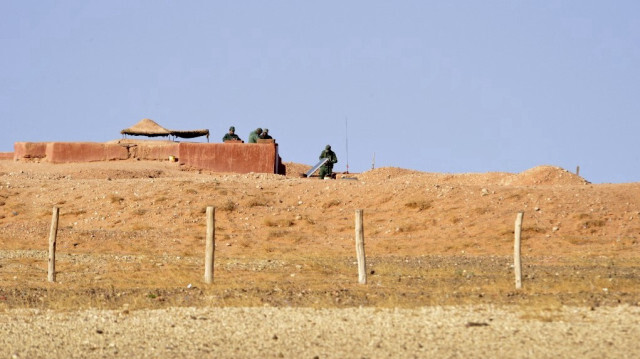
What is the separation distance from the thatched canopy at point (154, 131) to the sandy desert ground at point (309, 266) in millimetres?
7710

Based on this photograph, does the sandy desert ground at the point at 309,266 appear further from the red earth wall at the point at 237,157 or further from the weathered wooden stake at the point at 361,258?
the red earth wall at the point at 237,157

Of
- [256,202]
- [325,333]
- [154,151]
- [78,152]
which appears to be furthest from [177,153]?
[325,333]

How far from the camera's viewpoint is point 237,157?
100ft

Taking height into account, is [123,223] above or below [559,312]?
above

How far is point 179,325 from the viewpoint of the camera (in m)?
11.7

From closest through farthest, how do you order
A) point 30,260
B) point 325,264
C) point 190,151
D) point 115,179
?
point 325,264 → point 30,260 → point 115,179 → point 190,151

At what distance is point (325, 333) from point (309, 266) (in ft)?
23.0

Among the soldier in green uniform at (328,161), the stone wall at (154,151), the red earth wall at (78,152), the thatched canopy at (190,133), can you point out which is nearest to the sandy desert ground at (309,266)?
the red earth wall at (78,152)

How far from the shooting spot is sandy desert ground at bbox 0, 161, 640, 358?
1077 centimetres

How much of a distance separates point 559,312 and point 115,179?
19.7 meters

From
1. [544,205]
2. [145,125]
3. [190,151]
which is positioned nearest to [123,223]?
[190,151]

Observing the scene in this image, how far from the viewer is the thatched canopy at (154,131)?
4047 centimetres

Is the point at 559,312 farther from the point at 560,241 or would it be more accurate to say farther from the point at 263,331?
the point at 560,241

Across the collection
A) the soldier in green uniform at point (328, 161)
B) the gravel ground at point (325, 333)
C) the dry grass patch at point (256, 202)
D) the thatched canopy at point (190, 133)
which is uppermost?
the thatched canopy at point (190, 133)
